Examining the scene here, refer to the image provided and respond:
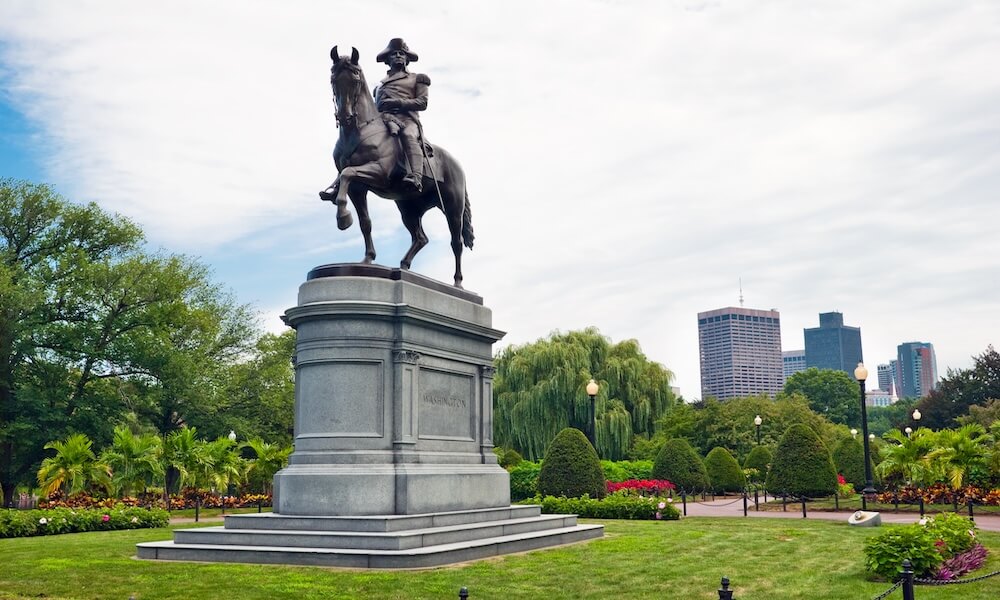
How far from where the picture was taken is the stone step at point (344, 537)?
13703 mm

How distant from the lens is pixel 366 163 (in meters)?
17.2

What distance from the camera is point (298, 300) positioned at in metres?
16.5

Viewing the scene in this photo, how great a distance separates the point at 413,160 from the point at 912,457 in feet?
72.8

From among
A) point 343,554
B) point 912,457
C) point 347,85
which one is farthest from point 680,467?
point 343,554

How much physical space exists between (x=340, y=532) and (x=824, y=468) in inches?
895

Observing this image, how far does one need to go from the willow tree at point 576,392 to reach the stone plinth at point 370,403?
29.9m

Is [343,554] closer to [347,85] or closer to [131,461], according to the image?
[347,85]

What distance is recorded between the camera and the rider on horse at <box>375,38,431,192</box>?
1766cm

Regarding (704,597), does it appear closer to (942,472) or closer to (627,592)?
(627,592)

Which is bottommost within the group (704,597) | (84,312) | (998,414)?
(704,597)

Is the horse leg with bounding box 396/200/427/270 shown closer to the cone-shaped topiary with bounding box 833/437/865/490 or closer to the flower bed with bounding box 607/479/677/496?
the flower bed with bounding box 607/479/677/496

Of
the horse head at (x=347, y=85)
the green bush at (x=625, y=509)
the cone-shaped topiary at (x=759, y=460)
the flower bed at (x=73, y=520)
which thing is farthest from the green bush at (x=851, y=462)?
the horse head at (x=347, y=85)

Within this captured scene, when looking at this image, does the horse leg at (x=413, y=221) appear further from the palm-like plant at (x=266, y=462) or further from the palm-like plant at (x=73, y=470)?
the palm-like plant at (x=266, y=462)

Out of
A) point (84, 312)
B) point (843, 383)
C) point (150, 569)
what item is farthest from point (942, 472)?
point (843, 383)
